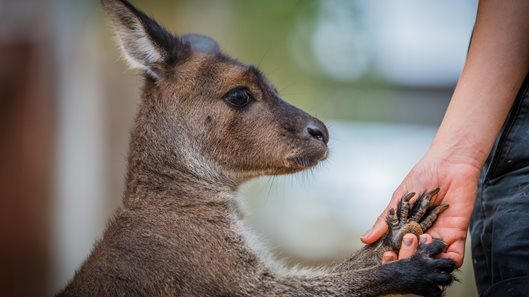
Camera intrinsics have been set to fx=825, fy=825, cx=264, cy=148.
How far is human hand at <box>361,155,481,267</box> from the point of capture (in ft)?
12.8

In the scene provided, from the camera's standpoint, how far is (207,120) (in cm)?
489

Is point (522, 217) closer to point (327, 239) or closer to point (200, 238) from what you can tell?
point (200, 238)

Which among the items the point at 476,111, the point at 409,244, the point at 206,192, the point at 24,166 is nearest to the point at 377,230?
the point at 409,244

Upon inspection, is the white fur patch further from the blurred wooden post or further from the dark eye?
the blurred wooden post

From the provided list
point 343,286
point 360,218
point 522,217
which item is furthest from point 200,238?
point 360,218

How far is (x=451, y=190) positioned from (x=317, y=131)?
3.98ft

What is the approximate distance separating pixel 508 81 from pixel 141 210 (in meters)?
2.09

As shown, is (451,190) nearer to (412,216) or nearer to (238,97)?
(412,216)

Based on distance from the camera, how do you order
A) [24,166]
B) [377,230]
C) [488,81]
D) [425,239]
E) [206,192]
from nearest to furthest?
[488,81]
[425,239]
[377,230]
[206,192]
[24,166]

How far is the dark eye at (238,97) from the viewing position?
4.95 m

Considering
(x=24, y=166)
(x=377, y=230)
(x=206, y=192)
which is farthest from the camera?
(x=24, y=166)

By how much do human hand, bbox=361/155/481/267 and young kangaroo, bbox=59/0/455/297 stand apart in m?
0.05

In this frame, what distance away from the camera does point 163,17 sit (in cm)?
1312

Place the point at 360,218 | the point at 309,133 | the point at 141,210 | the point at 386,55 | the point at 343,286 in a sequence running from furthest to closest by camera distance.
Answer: the point at 386,55, the point at 360,218, the point at 309,133, the point at 141,210, the point at 343,286
